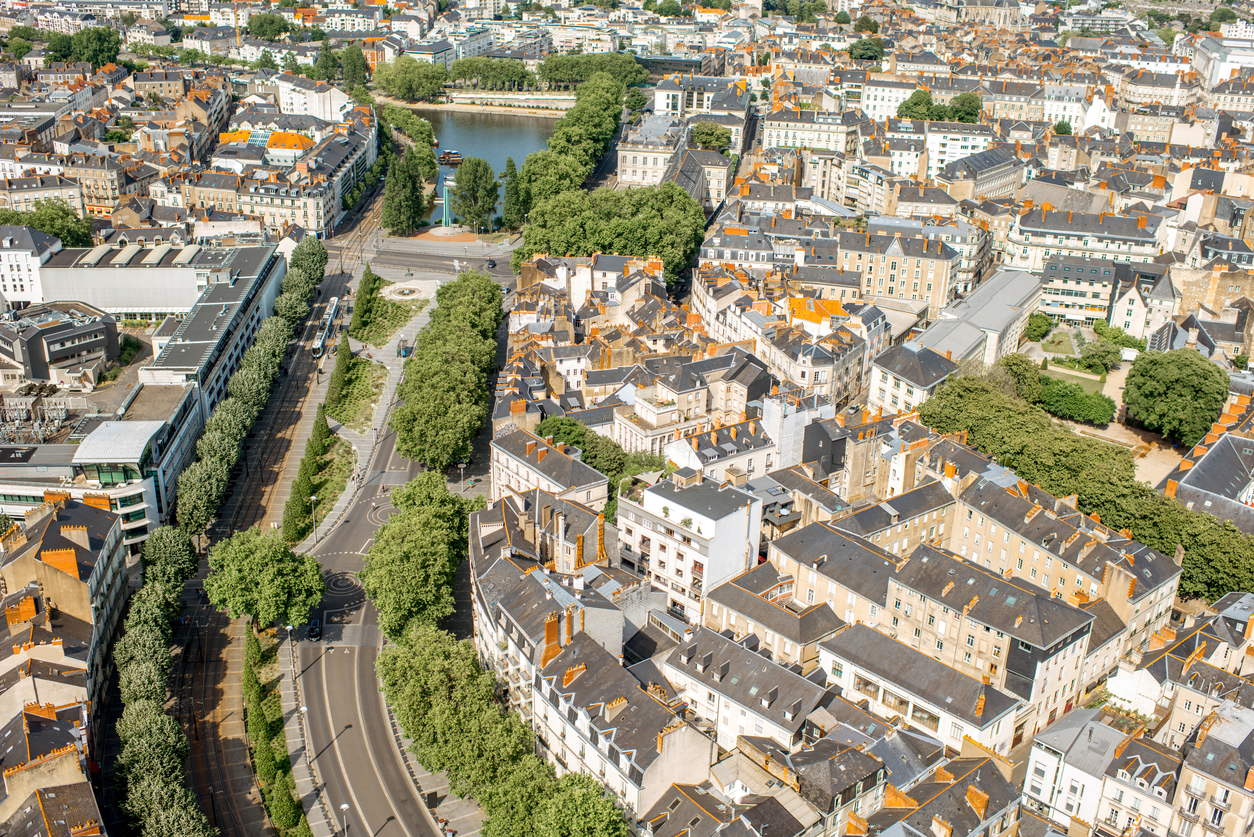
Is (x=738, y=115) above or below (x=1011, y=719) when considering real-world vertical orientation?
above

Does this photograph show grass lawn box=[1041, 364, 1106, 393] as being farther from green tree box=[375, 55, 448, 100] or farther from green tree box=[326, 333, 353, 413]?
green tree box=[375, 55, 448, 100]

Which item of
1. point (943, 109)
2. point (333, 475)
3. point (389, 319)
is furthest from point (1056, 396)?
point (943, 109)

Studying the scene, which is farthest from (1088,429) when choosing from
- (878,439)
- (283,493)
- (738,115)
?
(738,115)

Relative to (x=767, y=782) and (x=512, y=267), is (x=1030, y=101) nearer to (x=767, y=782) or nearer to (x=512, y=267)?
(x=512, y=267)

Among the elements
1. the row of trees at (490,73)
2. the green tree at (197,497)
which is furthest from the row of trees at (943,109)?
the green tree at (197,497)

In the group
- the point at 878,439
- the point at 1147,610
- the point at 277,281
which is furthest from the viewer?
the point at 277,281

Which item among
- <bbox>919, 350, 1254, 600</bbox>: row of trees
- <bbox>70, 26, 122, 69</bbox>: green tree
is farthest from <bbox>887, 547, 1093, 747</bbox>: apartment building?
<bbox>70, 26, 122, 69</bbox>: green tree

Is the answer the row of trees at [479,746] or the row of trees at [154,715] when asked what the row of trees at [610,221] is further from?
the row of trees at [479,746]
